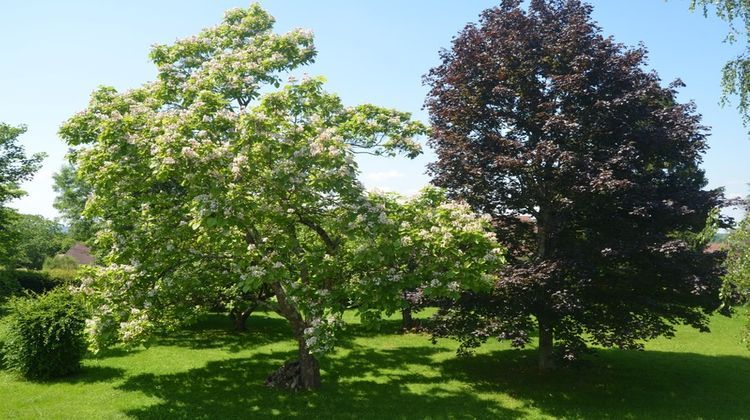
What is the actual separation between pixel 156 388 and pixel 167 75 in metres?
10.5

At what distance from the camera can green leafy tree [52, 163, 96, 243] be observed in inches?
1764

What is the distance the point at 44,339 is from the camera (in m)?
17.1

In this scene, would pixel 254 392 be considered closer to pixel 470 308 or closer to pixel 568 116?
pixel 470 308

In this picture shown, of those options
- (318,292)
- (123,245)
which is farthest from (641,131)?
(123,245)

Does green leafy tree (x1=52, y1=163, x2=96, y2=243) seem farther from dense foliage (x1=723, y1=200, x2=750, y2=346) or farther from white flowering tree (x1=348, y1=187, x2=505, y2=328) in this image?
dense foliage (x1=723, y1=200, x2=750, y2=346)

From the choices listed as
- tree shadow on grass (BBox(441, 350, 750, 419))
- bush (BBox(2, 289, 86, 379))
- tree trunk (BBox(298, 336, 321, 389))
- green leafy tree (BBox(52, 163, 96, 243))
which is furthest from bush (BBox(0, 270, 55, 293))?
tree shadow on grass (BBox(441, 350, 750, 419))

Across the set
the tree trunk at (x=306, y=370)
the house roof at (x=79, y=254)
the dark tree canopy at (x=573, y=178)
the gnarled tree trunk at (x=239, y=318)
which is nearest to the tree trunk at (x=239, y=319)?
the gnarled tree trunk at (x=239, y=318)

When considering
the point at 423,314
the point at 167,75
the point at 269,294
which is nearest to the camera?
the point at 167,75

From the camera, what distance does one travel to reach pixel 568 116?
16.7m

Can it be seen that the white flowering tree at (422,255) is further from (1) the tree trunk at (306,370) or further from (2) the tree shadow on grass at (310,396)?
(1) the tree trunk at (306,370)

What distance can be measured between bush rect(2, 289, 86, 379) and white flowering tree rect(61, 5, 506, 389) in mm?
4515

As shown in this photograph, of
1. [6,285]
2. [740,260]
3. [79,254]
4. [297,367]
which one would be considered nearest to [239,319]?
[297,367]

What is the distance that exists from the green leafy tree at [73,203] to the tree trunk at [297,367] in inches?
1191

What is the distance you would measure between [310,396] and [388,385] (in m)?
3.12
